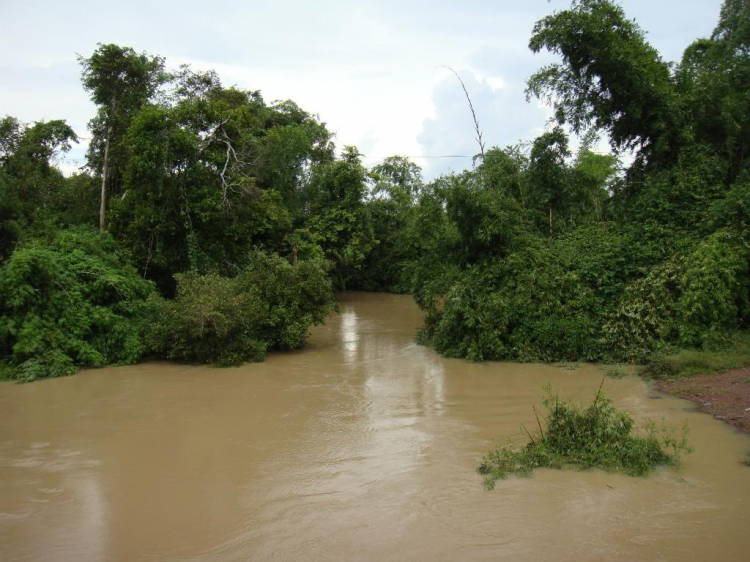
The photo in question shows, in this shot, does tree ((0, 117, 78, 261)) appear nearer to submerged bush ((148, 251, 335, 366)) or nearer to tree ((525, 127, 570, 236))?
submerged bush ((148, 251, 335, 366))

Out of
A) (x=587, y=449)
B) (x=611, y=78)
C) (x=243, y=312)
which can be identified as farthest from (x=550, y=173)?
(x=587, y=449)

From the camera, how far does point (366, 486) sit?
20.9 ft

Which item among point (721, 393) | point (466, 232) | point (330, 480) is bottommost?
point (330, 480)

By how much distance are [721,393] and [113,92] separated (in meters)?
17.3

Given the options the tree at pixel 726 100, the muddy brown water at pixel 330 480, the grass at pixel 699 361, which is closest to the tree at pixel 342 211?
the tree at pixel 726 100

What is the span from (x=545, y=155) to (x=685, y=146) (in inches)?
134

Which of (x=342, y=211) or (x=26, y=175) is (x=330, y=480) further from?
(x=342, y=211)

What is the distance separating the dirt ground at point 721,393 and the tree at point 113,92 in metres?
14.9

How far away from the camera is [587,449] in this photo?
6586 millimetres

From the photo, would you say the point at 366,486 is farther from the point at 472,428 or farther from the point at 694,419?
the point at 694,419

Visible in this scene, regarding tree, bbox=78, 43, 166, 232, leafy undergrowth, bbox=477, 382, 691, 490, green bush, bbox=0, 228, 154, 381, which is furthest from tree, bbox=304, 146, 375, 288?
leafy undergrowth, bbox=477, 382, 691, 490

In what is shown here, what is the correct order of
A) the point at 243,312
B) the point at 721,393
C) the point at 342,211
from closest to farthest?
1. the point at 721,393
2. the point at 243,312
3. the point at 342,211

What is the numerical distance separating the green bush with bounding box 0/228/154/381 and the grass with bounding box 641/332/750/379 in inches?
414

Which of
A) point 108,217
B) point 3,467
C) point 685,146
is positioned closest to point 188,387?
point 3,467
